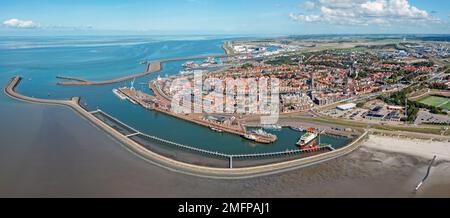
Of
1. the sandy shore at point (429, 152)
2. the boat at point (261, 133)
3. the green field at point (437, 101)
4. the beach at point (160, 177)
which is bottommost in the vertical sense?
the beach at point (160, 177)

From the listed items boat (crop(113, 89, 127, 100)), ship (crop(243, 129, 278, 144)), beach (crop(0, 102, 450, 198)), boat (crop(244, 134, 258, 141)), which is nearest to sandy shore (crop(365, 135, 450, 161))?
beach (crop(0, 102, 450, 198))

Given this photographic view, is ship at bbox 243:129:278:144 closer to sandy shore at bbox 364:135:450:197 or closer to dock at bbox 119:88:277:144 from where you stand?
dock at bbox 119:88:277:144

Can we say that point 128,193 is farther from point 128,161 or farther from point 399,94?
point 399,94

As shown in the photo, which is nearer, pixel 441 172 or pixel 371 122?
pixel 441 172

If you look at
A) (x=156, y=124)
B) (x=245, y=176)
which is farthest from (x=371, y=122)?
(x=156, y=124)

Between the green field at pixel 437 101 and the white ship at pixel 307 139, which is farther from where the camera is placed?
the green field at pixel 437 101

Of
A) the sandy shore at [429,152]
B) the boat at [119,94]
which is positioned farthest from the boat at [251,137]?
the boat at [119,94]

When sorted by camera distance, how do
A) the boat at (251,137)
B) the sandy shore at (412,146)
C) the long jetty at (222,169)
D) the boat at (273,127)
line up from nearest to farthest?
the long jetty at (222,169) → the sandy shore at (412,146) → the boat at (251,137) → the boat at (273,127)

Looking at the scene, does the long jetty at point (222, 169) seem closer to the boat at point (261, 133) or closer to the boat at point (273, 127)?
the boat at point (261, 133)

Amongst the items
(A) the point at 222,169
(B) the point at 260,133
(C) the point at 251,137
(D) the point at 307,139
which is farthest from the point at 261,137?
(A) the point at 222,169
